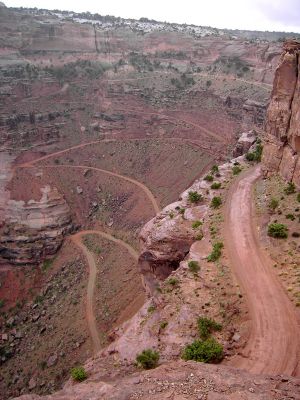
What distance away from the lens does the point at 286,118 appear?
38.7m

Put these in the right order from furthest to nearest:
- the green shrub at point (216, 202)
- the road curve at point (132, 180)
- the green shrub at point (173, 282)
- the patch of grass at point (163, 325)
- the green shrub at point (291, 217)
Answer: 1. the road curve at point (132, 180)
2. the green shrub at point (216, 202)
3. the green shrub at point (291, 217)
4. the green shrub at point (173, 282)
5. the patch of grass at point (163, 325)

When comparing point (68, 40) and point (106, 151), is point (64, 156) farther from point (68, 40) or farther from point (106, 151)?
point (68, 40)

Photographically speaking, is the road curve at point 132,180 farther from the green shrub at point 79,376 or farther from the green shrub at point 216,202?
the green shrub at point 79,376

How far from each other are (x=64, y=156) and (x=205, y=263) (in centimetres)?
5566

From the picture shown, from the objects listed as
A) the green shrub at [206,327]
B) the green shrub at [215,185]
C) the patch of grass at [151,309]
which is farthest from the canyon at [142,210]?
the green shrub at [206,327]

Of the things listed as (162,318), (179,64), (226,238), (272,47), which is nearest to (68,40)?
(179,64)

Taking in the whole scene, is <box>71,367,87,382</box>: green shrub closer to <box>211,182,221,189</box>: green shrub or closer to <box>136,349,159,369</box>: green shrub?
<box>136,349,159,369</box>: green shrub

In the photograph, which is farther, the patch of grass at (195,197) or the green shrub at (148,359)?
the patch of grass at (195,197)

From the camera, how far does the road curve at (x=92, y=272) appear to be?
45219 millimetres

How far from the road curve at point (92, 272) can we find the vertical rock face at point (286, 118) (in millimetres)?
22878

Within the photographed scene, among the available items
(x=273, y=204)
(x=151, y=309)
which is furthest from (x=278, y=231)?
(x=151, y=309)

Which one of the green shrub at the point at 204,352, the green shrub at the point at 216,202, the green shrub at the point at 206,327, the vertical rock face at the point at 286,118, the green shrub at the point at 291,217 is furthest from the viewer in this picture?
the green shrub at the point at 216,202

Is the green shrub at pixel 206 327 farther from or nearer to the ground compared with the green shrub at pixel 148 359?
farther from the ground

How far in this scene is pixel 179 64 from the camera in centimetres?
9744
